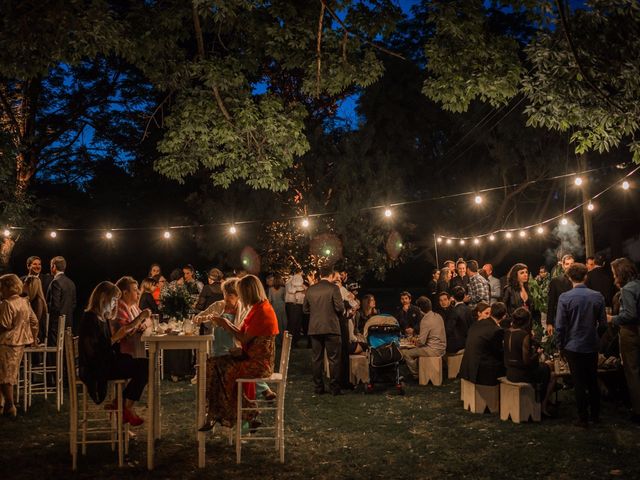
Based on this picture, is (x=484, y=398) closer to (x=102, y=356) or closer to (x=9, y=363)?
(x=102, y=356)

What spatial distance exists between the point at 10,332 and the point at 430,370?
560cm

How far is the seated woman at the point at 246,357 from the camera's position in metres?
6.32

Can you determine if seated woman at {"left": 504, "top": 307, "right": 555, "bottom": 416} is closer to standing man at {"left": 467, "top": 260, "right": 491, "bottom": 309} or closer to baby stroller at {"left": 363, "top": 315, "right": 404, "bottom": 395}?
baby stroller at {"left": 363, "top": 315, "right": 404, "bottom": 395}

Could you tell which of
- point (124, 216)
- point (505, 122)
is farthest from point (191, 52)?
point (505, 122)

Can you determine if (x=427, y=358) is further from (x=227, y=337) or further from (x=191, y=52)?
(x=191, y=52)

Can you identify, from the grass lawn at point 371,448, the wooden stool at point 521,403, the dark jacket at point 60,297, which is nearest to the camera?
the grass lawn at point 371,448

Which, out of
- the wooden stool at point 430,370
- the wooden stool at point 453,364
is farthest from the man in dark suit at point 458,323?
the wooden stool at point 430,370

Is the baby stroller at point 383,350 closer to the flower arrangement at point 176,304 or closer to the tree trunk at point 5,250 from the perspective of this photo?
the flower arrangement at point 176,304

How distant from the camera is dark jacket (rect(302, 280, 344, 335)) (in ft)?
30.3

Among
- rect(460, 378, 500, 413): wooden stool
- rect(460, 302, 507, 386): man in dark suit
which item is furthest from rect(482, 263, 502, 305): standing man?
rect(460, 378, 500, 413): wooden stool

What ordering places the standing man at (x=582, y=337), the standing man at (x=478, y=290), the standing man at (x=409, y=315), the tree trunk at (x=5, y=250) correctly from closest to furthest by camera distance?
the standing man at (x=582, y=337) → the standing man at (x=409, y=315) → the standing man at (x=478, y=290) → the tree trunk at (x=5, y=250)

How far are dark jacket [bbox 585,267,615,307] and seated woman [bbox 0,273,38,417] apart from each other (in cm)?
761

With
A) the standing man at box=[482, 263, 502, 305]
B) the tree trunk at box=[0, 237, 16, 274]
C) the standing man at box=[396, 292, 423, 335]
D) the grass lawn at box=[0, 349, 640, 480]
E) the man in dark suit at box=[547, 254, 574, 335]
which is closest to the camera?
the grass lawn at box=[0, 349, 640, 480]

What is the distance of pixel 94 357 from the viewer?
5988mm
